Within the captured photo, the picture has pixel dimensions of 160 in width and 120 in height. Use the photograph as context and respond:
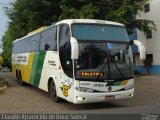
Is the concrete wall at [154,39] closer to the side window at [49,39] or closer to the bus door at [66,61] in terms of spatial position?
the side window at [49,39]

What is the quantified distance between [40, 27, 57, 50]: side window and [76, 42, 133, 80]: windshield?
2.18 meters

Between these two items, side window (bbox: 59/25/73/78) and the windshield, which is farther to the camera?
side window (bbox: 59/25/73/78)

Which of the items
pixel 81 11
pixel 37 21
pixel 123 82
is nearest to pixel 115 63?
pixel 123 82

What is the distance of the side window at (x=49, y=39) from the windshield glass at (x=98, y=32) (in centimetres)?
167

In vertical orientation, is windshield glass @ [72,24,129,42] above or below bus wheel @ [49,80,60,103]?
above

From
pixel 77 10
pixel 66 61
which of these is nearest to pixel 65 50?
pixel 66 61

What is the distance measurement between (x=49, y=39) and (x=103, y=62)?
3785 millimetres

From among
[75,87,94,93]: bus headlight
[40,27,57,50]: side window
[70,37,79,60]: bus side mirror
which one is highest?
[40,27,57,50]: side window

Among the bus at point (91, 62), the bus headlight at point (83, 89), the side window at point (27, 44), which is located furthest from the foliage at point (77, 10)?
the bus headlight at point (83, 89)

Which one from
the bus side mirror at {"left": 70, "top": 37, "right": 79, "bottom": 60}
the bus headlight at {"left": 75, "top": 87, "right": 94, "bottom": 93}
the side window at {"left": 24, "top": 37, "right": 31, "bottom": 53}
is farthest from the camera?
the side window at {"left": 24, "top": 37, "right": 31, "bottom": 53}

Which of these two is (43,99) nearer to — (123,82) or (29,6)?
(123,82)

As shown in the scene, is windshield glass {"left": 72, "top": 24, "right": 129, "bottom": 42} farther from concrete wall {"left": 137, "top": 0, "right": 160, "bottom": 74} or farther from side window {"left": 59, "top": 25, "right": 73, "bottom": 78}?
concrete wall {"left": 137, "top": 0, "right": 160, "bottom": 74}

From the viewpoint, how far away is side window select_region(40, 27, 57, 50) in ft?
48.9

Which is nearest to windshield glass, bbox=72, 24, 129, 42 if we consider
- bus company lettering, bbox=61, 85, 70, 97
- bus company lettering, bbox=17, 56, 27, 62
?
bus company lettering, bbox=61, 85, 70, 97
